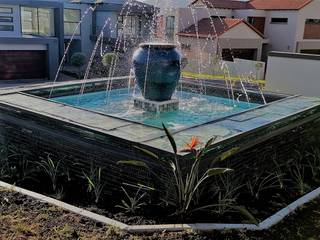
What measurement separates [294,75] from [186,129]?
9.16 meters

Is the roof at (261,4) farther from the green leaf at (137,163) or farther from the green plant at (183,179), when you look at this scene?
the green leaf at (137,163)

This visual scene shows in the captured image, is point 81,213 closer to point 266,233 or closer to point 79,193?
point 79,193

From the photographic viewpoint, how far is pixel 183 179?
6.06 meters

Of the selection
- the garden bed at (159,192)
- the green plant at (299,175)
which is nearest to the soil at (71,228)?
the garden bed at (159,192)

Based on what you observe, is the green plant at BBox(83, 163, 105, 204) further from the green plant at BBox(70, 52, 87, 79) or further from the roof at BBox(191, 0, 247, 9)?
the roof at BBox(191, 0, 247, 9)

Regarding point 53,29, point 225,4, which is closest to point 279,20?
point 225,4

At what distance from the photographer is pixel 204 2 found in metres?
36.3

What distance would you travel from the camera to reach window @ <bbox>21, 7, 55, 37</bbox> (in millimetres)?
31288

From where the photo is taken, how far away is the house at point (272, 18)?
1389 inches

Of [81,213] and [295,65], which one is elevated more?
[295,65]

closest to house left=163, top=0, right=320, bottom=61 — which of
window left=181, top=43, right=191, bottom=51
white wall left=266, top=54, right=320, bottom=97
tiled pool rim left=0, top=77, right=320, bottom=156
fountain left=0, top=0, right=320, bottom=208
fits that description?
window left=181, top=43, right=191, bottom=51

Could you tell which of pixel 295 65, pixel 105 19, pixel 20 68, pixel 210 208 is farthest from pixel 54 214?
pixel 105 19

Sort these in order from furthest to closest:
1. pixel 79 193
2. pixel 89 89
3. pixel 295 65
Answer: pixel 295 65 < pixel 89 89 < pixel 79 193

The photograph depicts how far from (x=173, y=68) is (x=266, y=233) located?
5.82m
